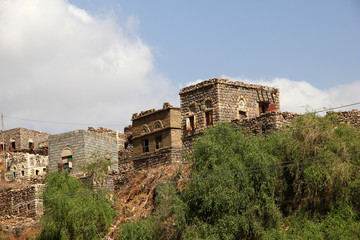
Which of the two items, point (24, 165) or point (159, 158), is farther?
point (24, 165)

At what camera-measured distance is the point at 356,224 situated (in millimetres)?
25406

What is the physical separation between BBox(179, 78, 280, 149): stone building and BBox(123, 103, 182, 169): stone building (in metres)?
0.62

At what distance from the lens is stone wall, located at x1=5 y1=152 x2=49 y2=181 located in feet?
180

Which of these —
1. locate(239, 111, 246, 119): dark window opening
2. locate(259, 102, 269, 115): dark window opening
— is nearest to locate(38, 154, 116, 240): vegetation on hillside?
locate(239, 111, 246, 119): dark window opening

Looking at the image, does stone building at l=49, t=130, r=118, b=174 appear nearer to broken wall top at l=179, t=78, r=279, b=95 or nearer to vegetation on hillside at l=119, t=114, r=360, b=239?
broken wall top at l=179, t=78, r=279, b=95

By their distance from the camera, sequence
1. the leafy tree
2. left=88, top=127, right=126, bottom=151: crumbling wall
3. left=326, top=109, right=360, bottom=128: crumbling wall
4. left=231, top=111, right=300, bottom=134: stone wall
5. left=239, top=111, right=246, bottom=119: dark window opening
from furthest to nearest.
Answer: left=88, top=127, right=126, bottom=151: crumbling wall
left=239, top=111, right=246, bottom=119: dark window opening
left=231, top=111, right=300, bottom=134: stone wall
the leafy tree
left=326, top=109, right=360, bottom=128: crumbling wall

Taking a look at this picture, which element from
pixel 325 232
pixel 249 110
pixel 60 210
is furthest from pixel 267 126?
pixel 60 210

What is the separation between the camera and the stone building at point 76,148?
46.1 m

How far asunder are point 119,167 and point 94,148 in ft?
13.2

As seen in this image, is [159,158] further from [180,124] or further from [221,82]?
[221,82]

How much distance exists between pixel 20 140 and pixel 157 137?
27.8 meters

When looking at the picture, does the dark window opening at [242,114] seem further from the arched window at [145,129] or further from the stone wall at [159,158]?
the arched window at [145,129]

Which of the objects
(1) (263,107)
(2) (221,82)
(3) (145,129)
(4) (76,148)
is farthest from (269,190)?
(4) (76,148)

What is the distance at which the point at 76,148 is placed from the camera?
153ft
